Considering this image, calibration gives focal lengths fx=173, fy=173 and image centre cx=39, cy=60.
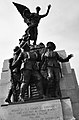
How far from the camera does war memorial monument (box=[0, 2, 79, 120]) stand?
6145mm

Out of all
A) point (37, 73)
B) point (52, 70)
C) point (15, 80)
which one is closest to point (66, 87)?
point (52, 70)

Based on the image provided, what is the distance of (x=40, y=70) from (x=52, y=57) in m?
0.85

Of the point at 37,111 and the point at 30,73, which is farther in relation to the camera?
the point at 30,73

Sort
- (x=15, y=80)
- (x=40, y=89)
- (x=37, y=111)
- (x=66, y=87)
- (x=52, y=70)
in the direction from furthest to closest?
(x=15, y=80) → (x=66, y=87) → (x=52, y=70) → (x=40, y=89) → (x=37, y=111)

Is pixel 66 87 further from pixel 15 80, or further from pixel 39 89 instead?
pixel 15 80

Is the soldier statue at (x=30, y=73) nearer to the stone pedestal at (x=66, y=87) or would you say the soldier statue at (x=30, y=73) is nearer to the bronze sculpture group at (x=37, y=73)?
the bronze sculpture group at (x=37, y=73)

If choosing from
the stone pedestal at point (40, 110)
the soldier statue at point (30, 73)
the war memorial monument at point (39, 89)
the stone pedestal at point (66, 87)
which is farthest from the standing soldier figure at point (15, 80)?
the stone pedestal at point (40, 110)

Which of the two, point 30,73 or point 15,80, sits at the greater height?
point 30,73

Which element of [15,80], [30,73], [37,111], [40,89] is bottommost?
[37,111]

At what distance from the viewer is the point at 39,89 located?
7234 millimetres

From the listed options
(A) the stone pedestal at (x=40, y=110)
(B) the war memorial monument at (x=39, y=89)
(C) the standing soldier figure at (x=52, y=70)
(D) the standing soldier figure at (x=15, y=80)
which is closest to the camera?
(A) the stone pedestal at (x=40, y=110)

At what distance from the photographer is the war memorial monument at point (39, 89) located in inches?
242

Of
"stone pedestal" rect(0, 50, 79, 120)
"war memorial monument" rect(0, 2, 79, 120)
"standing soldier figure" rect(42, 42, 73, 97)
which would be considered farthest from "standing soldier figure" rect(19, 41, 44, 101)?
"stone pedestal" rect(0, 50, 79, 120)

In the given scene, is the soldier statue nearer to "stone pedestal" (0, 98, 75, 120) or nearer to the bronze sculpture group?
the bronze sculpture group
